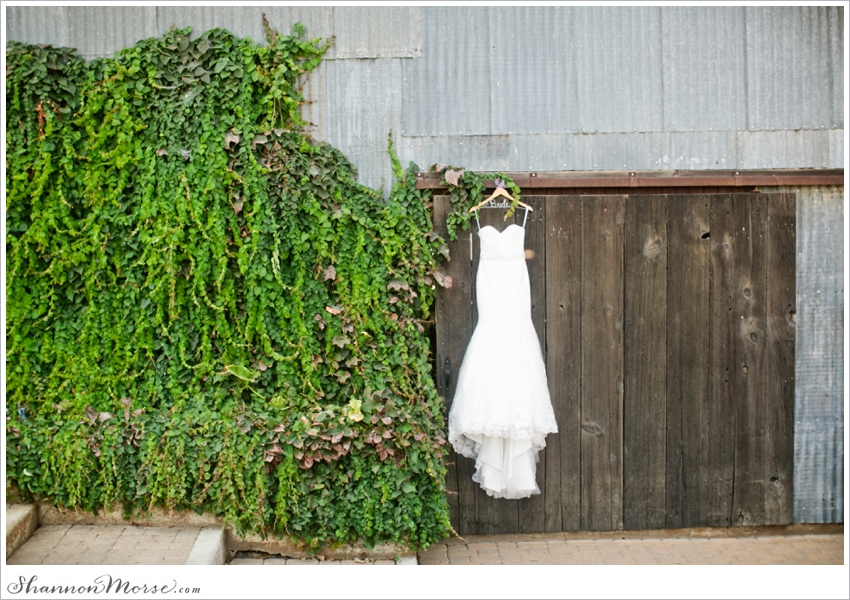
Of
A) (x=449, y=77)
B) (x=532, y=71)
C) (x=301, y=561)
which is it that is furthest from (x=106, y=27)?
(x=301, y=561)

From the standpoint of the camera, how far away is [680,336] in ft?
14.2

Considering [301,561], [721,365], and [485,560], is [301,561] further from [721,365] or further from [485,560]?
[721,365]

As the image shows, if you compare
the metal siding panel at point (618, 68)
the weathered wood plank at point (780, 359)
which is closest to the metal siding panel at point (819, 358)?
the weathered wood plank at point (780, 359)

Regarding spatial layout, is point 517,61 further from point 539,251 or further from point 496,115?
point 539,251

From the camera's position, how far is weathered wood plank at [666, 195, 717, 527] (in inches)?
169

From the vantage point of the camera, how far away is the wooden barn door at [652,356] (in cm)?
427

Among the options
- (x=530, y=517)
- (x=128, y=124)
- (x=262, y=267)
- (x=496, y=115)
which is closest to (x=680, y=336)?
(x=530, y=517)

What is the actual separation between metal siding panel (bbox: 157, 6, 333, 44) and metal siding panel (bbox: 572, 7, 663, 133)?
1478 millimetres

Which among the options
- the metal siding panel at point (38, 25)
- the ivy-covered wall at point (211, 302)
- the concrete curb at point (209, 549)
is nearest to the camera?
the concrete curb at point (209, 549)

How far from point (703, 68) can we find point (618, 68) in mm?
533

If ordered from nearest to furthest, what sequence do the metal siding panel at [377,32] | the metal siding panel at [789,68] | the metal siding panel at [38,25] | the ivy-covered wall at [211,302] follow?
the ivy-covered wall at [211,302]
the metal siding panel at [38,25]
the metal siding panel at [377,32]
the metal siding panel at [789,68]

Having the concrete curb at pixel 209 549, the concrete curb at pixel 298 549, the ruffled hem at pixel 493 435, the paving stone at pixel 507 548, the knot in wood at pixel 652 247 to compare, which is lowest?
the paving stone at pixel 507 548

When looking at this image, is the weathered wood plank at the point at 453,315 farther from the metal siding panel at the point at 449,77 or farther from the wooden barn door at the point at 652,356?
the metal siding panel at the point at 449,77

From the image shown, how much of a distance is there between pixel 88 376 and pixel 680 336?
11.9 feet
